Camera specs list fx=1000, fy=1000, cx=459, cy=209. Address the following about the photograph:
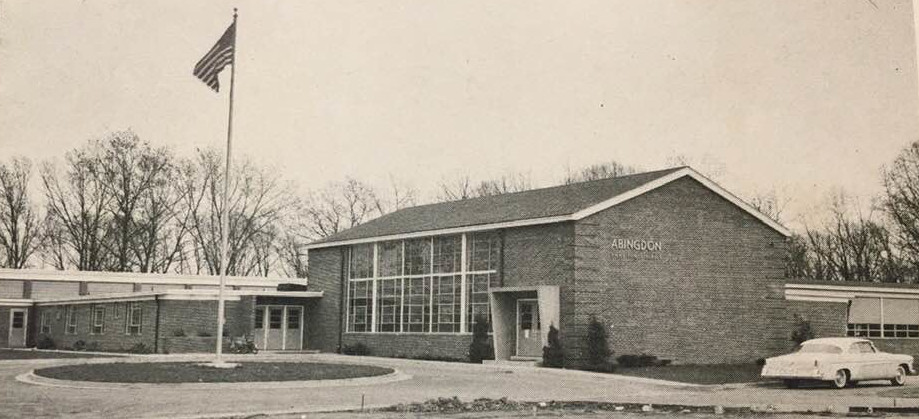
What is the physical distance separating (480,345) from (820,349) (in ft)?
40.9

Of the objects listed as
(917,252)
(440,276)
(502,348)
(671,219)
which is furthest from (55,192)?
(917,252)

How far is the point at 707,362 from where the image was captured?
33.5 meters

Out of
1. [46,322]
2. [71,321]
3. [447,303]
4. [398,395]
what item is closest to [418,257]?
[447,303]

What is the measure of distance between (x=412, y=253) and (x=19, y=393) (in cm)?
2092

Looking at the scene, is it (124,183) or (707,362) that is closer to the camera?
(707,362)

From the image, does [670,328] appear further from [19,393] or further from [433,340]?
[19,393]

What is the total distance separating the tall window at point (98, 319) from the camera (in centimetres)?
4659

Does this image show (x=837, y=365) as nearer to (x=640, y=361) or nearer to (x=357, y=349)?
(x=640, y=361)

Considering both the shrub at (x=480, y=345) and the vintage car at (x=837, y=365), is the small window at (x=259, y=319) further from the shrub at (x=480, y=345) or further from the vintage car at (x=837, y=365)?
the vintage car at (x=837, y=365)

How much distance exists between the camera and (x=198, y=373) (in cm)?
2503

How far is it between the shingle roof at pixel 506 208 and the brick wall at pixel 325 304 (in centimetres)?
96

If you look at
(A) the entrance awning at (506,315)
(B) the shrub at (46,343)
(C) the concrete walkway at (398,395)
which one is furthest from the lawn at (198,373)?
(B) the shrub at (46,343)

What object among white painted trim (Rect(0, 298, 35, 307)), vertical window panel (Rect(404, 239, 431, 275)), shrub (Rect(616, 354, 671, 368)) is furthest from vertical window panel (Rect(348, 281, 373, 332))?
white painted trim (Rect(0, 298, 35, 307))

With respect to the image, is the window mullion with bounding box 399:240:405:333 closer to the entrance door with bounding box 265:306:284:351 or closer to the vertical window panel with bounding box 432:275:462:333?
the vertical window panel with bounding box 432:275:462:333
